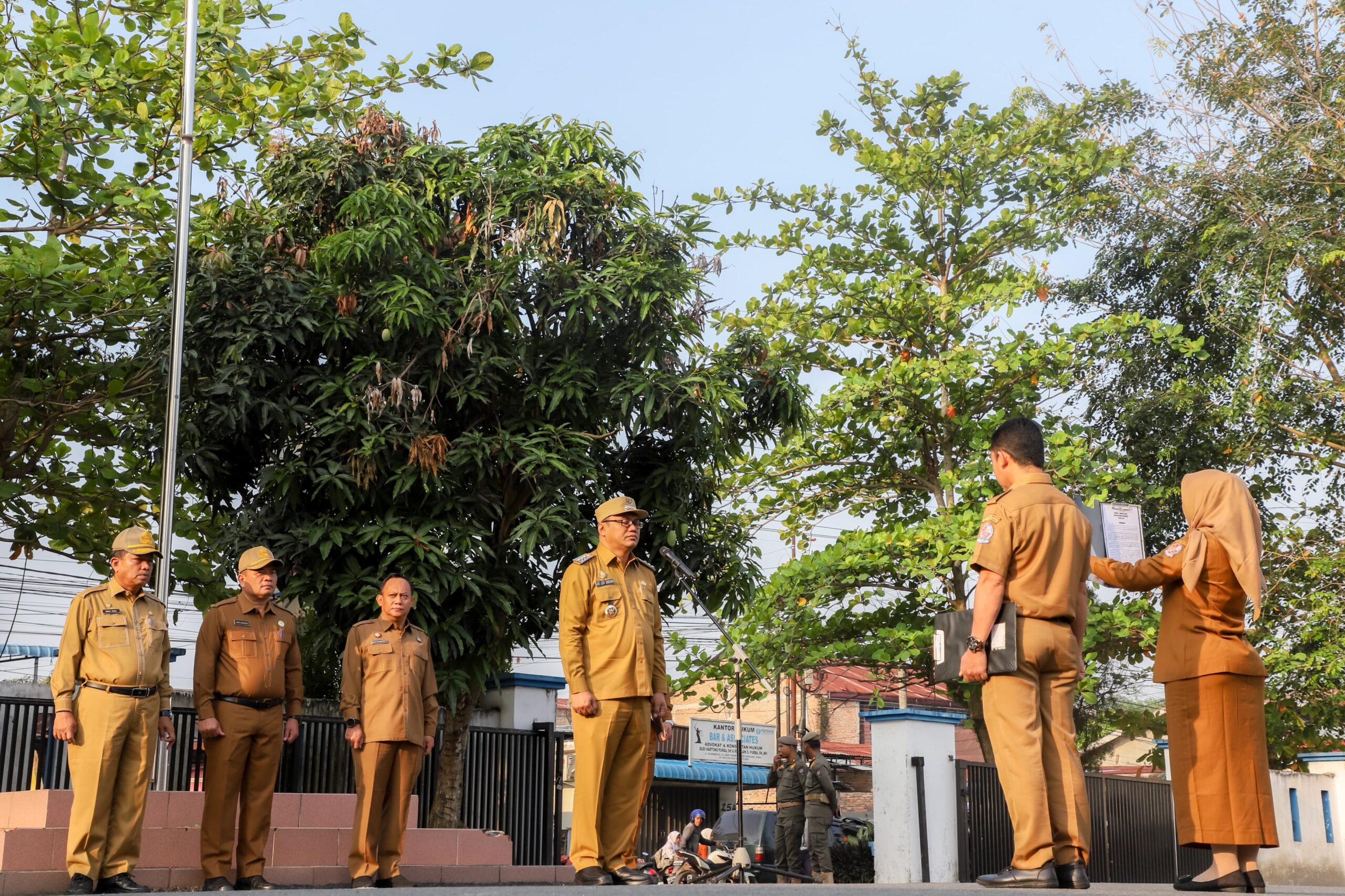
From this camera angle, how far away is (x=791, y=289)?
60.5 feet

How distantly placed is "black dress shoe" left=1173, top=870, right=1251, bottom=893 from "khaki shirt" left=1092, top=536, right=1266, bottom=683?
819 mm

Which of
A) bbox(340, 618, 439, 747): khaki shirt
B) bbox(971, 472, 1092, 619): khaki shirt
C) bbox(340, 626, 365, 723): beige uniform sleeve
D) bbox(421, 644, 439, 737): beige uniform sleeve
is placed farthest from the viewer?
bbox(421, 644, 439, 737): beige uniform sleeve

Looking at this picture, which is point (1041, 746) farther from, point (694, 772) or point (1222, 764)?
point (694, 772)

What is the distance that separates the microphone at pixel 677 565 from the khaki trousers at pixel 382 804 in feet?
10.5

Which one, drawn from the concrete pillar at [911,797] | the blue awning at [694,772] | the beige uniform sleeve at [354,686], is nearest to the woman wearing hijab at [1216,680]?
the beige uniform sleeve at [354,686]

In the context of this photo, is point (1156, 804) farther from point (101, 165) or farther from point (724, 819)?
point (101, 165)

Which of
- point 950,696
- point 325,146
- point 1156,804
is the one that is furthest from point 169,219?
point 1156,804

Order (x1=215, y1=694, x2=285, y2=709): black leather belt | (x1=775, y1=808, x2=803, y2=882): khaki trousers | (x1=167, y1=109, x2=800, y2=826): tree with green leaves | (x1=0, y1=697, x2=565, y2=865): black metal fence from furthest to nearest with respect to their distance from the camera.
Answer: (x1=775, y1=808, x2=803, y2=882): khaki trousers < (x1=167, y1=109, x2=800, y2=826): tree with green leaves < (x1=0, y1=697, x2=565, y2=865): black metal fence < (x1=215, y1=694, x2=285, y2=709): black leather belt

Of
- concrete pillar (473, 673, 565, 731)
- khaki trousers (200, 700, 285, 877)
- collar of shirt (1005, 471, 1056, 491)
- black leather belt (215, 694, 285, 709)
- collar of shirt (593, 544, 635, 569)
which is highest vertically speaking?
collar of shirt (1005, 471, 1056, 491)

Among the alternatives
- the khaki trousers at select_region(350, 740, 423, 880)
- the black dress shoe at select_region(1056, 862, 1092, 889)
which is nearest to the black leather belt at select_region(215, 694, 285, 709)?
the khaki trousers at select_region(350, 740, 423, 880)

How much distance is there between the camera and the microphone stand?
11727 mm

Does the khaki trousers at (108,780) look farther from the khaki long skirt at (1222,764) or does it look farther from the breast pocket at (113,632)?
the khaki long skirt at (1222,764)

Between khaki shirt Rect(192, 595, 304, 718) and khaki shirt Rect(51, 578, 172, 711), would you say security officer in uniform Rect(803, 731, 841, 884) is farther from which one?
khaki shirt Rect(51, 578, 172, 711)

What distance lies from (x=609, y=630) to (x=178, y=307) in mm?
4294
